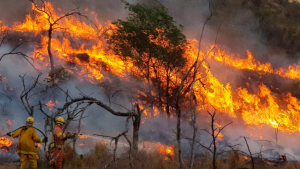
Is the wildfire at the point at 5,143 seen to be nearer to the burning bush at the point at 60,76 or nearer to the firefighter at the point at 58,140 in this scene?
the burning bush at the point at 60,76

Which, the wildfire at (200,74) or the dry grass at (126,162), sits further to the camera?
the wildfire at (200,74)

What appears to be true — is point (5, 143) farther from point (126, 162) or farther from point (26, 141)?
point (126, 162)

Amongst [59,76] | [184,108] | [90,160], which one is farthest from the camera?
[184,108]

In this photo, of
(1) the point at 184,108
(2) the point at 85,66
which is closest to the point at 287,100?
(1) the point at 184,108

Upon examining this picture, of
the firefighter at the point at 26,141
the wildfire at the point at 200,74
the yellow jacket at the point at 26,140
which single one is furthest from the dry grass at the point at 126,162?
the wildfire at the point at 200,74

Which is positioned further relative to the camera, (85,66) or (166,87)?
(85,66)

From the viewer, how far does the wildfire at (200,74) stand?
19.5 metres

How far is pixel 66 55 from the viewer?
76.1ft

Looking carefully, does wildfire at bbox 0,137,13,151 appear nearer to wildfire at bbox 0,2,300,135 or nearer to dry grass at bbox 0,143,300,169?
dry grass at bbox 0,143,300,169

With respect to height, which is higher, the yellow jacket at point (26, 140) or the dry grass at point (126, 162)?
the yellow jacket at point (26, 140)

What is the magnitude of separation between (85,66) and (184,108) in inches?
442

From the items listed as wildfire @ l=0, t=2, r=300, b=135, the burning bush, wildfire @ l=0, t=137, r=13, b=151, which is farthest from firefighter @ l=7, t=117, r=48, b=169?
wildfire @ l=0, t=2, r=300, b=135

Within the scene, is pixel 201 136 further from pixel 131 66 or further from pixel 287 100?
pixel 287 100

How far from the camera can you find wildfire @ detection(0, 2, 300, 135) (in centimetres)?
1955
